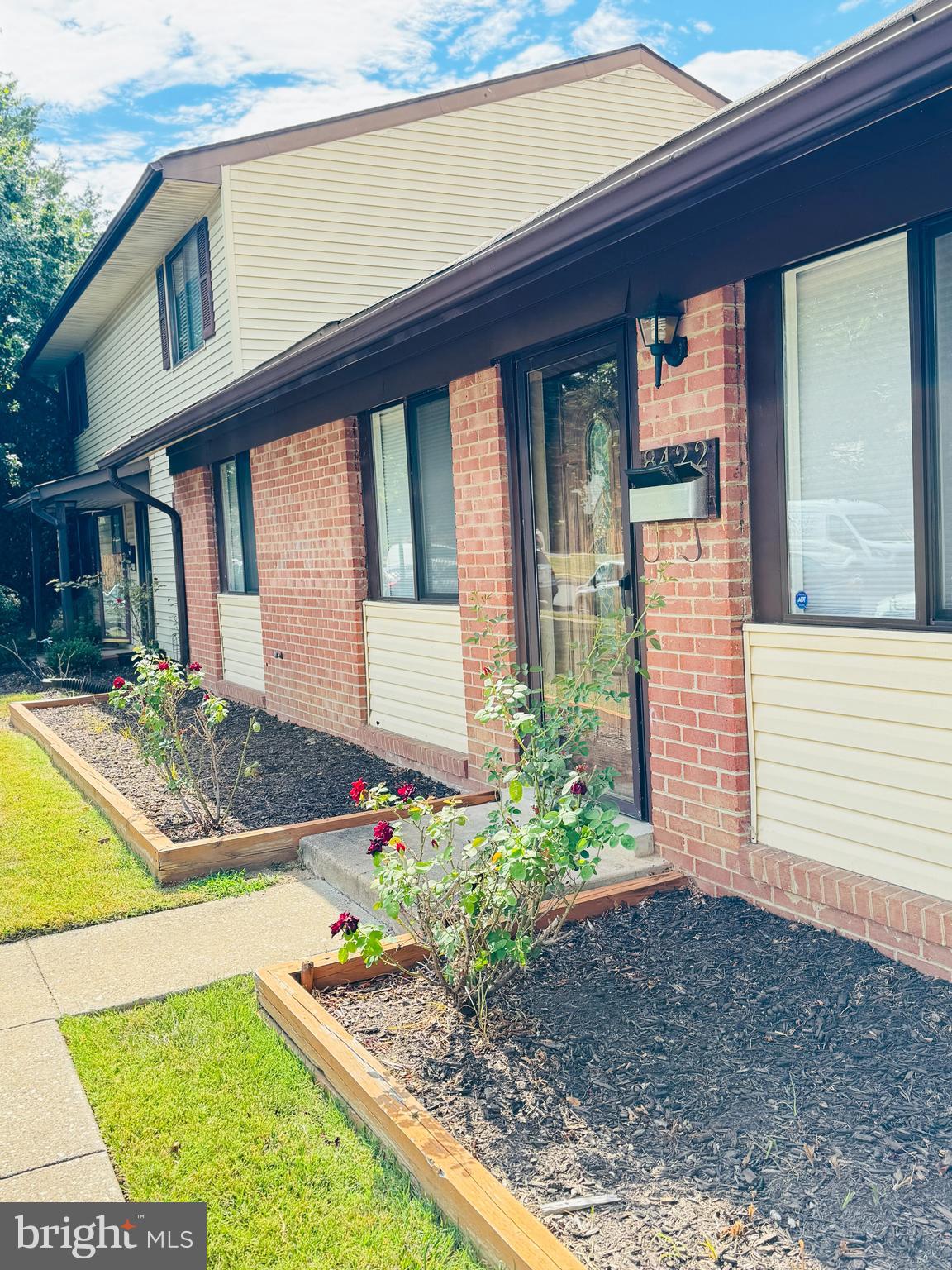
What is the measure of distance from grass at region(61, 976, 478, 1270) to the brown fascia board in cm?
986

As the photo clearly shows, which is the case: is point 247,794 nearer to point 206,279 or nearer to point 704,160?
point 704,160

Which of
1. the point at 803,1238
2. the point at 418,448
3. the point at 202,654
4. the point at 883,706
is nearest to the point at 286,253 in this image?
the point at 202,654

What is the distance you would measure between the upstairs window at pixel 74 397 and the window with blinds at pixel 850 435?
748 inches

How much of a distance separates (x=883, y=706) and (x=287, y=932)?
9.06ft

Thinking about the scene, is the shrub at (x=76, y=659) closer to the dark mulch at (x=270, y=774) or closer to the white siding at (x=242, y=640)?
the white siding at (x=242, y=640)

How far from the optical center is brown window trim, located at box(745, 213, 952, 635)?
3455mm

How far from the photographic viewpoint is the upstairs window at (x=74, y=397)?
20953mm

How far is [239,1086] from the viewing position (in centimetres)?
342

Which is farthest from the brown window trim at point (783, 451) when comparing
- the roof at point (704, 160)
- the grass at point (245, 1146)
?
the grass at point (245, 1146)

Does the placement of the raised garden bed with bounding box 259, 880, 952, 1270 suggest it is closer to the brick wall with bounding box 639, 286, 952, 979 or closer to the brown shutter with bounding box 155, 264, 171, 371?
the brick wall with bounding box 639, 286, 952, 979

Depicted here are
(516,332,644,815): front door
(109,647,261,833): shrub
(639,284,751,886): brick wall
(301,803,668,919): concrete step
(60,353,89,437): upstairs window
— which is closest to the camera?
(639,284,751,886): brick wall

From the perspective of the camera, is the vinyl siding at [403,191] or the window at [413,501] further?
the vinyl siding at [403,191]

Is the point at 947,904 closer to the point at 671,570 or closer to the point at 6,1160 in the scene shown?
the point at 671,570

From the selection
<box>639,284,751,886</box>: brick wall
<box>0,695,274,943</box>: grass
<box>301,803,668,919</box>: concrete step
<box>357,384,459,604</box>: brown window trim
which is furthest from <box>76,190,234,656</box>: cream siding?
<box>639,284,751,886</box>: brick wall
